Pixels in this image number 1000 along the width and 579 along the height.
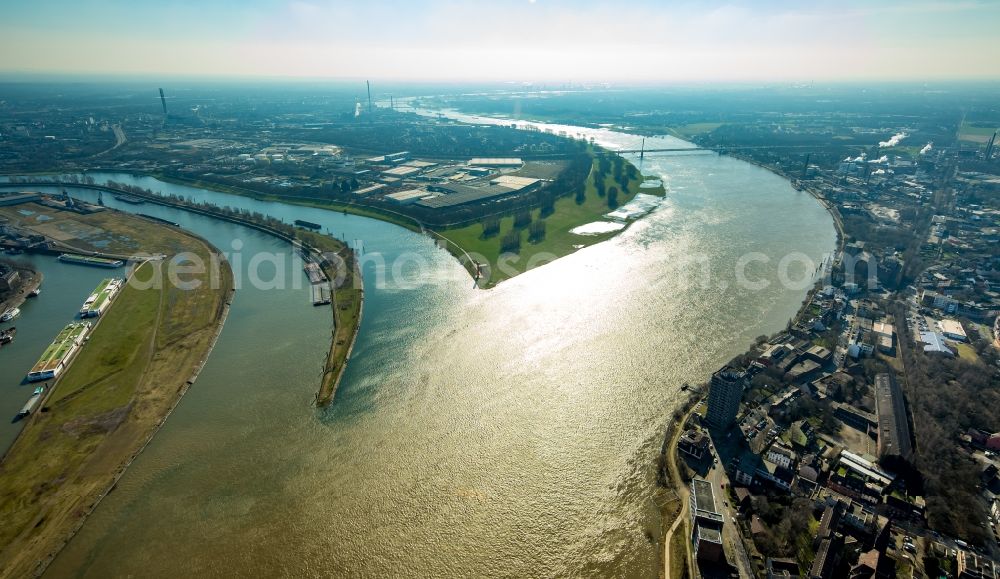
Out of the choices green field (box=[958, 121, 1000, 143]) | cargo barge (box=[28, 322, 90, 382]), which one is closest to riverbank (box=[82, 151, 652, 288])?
cargo barge (box=[28, 322, 90, 382])

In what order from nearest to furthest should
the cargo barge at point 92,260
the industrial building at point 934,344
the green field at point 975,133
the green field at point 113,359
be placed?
the green field at point 113,359
the industrial building at point 934,344
the cargo barge at point 92,260
the green field at point 975,133

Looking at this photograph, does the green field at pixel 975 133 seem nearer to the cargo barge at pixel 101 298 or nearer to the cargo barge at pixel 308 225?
the cargo barge at pixel 308 225

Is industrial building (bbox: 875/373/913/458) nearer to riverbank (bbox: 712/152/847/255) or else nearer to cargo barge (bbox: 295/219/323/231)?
riverbank (bbox: 712/152/847/255)

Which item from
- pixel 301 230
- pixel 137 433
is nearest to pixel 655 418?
pixel 137 433

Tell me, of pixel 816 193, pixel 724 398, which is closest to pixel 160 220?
pixel 724 398

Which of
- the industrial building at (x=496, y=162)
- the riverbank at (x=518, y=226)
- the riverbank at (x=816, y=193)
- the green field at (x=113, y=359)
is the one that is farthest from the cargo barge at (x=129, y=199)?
the riverbank at (x=816, y=193)

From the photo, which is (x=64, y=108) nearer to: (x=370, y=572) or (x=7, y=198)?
(x=7, y=198)
